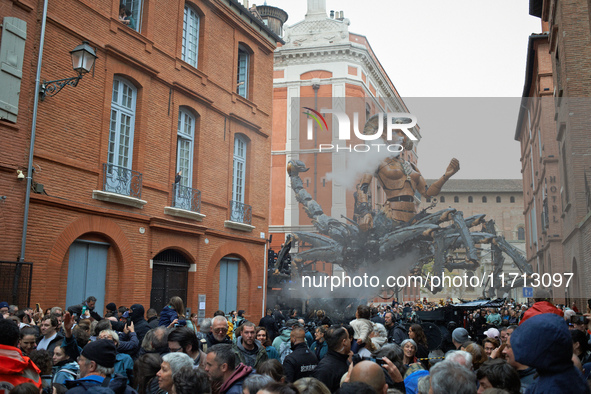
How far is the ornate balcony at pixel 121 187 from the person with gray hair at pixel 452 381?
11552 mm

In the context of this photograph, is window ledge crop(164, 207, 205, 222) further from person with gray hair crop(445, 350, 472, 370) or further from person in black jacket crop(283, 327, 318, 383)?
person with gray hair crop(445, 350, 472, 370)

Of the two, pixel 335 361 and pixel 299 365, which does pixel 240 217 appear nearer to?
pixel 299 365

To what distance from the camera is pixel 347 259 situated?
28.3 m

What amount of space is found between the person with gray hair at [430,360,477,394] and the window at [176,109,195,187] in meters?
14.2

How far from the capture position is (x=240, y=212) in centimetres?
1906

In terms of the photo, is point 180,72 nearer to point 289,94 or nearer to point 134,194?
point 134,194

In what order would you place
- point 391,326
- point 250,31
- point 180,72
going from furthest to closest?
1. point 250,31
2. point 180,72
3. point 391,326

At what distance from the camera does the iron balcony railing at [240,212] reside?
1859 cm

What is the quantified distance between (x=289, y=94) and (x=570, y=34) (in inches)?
923

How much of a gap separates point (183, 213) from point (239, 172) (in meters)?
4.13

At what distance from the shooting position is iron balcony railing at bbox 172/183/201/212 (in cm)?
1589

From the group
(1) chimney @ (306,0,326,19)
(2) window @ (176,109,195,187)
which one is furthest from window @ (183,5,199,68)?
(1) chimney @ (306,0,326,19)

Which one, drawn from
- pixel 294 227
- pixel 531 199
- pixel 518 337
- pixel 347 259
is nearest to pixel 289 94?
pixel 294 227

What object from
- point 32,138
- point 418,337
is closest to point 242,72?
point 32,138
